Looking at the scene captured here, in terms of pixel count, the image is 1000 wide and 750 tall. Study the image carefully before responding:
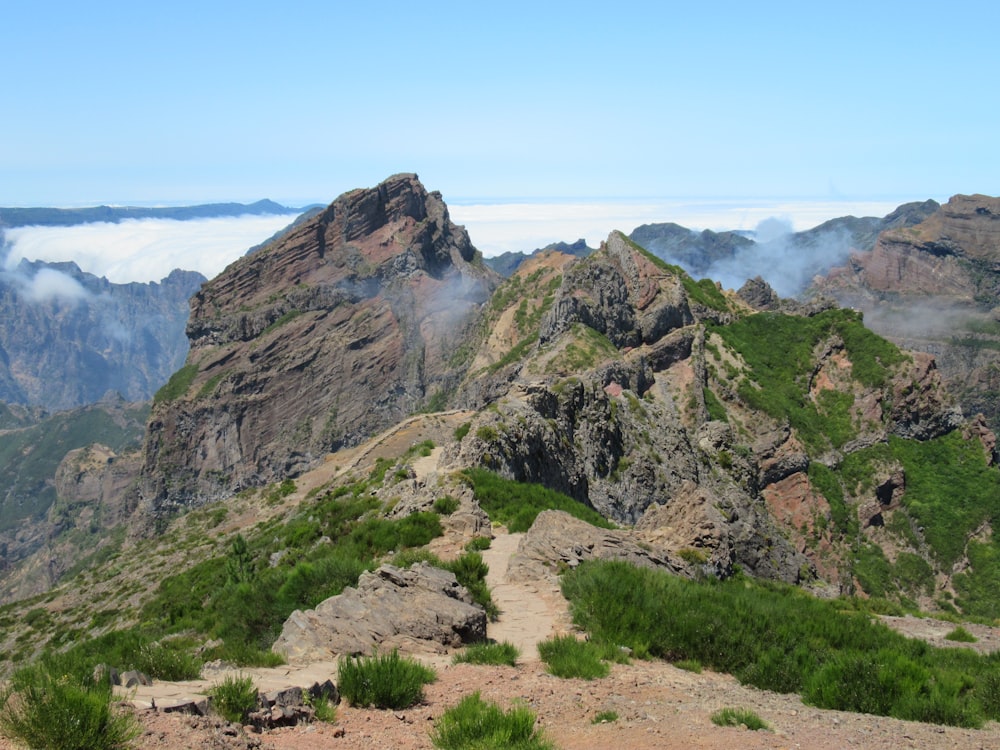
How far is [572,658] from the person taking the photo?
11258 mm

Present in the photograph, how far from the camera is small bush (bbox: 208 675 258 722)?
8258 millimetres

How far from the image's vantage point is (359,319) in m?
150

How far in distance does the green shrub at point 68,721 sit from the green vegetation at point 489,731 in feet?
10.1

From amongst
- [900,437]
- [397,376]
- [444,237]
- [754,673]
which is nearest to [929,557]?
[900,437]

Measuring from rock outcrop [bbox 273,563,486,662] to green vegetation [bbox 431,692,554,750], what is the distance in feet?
10.0

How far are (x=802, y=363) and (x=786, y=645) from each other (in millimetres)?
70859

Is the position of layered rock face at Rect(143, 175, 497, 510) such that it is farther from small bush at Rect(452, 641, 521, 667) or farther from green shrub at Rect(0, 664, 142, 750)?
green shrub at Rect(0, 664, 142, 750)

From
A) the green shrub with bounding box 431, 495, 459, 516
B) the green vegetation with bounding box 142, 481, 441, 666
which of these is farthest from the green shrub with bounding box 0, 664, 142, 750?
the green shrub with bounding box 431, 495, 459, 516

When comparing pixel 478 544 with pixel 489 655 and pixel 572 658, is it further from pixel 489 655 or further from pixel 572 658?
pixel 572 658

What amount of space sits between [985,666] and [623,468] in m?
23.4

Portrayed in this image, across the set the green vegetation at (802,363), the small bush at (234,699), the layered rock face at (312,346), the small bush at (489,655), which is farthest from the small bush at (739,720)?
the layered rock face at (312,346)

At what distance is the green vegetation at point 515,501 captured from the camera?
2106 centimetres

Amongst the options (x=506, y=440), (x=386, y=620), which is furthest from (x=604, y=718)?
(x=506, y=440)

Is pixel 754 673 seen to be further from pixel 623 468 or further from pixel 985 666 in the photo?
pixel 623 468
